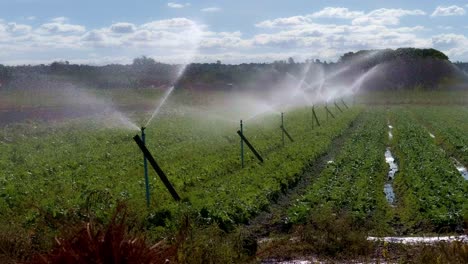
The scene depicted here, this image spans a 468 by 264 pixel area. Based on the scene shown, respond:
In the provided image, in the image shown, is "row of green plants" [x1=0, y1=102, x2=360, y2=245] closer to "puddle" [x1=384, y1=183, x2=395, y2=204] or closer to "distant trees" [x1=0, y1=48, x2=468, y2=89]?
"puddle" [x1=384, y1=183, x2=395, y2=204]

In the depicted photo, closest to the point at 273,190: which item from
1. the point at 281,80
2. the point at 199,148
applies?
the point at 199,148

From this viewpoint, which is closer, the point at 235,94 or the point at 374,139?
the point at 374,139

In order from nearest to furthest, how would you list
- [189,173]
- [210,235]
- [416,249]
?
1. [210,235]
2. [416,249]
3. [189,173]

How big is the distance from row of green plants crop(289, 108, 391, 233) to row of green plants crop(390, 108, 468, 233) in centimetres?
55

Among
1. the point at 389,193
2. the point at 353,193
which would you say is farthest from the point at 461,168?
the point at 353,193

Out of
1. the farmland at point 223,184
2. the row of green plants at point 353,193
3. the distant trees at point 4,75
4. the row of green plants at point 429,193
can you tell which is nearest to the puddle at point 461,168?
the farmland at point 223,184

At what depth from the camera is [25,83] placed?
223 feet

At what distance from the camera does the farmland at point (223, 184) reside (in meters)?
11.3

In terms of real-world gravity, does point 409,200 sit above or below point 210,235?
below

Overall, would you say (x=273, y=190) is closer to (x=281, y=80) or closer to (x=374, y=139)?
(x=374, y=139)

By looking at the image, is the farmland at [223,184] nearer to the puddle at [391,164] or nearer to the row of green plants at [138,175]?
the row of green plants at [138,175]

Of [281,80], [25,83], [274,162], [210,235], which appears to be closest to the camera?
[210,235]

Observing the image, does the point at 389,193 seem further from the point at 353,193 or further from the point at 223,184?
the point at 223,184

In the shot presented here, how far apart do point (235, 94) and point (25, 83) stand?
81.9 ft
